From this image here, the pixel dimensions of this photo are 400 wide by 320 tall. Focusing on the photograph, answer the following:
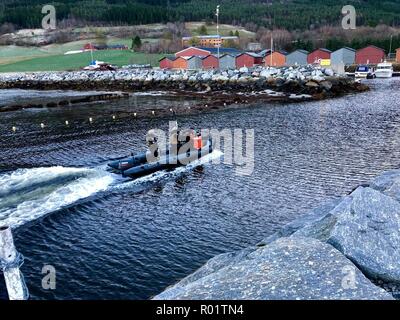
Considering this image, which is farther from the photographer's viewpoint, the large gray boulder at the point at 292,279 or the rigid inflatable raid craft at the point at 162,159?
the rigid inflatable raid craft at the point at 162,159

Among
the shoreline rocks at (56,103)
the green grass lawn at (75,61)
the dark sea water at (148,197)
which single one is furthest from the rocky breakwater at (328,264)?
the green grass lawn at (75,61)

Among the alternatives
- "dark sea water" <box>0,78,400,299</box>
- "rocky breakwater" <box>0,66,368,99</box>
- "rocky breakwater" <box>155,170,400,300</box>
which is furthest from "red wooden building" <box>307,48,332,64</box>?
"rocky breakwater" <box>155,170,400,300</box>

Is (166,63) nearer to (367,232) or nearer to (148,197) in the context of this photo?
(148,197)

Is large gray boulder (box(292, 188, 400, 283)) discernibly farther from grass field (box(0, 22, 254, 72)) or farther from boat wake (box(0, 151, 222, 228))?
grass field (box(0, 22, 254, 72))

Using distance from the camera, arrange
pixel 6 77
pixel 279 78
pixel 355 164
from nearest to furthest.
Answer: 1. pixel 355 164
2. pixel 279 78
3. pixel 6 77

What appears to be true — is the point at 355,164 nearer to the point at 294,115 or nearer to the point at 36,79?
the point at 294,115

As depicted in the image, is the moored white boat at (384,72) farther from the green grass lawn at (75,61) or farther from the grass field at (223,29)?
the grass field at (223,29)

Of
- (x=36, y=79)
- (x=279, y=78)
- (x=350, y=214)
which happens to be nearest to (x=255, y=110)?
(x=279, y=78)
